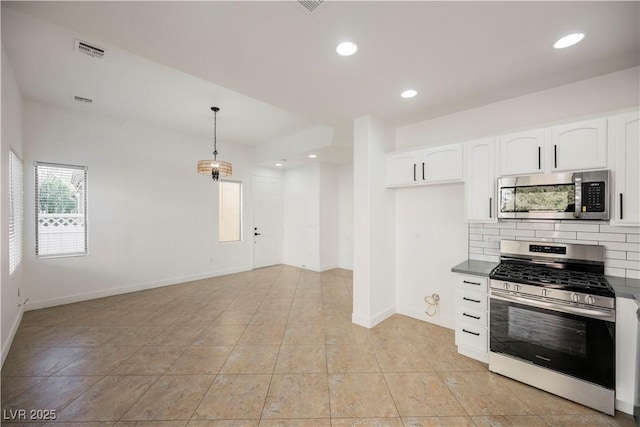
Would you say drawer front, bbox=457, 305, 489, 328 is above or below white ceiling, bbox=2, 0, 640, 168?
below

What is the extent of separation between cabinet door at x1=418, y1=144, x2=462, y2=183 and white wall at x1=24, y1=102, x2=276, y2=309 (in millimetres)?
4538

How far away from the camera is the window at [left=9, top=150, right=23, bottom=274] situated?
298cm

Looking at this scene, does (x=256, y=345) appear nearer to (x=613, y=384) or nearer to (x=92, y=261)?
(x=613, y=384)

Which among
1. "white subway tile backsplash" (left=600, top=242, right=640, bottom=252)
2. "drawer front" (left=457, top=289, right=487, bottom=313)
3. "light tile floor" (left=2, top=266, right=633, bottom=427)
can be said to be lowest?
"light tile floor" (left=2, top=266, right=633, bottom=427)

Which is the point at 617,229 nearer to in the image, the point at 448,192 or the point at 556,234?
the point at 556,234

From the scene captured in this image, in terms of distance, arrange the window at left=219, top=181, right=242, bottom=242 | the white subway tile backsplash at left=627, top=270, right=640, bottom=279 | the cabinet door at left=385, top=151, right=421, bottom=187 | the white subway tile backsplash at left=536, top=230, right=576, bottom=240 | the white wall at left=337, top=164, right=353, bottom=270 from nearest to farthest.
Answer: the white subway tile backsplash at left=627, top=270, right=640, bottom=279 < the white subway tile backsplash at left=536, top=230, right=576, bottom=240 < the cabinet door at left=385, top=151, right=421, bottom=187 < the window at left=219, top=181, right=242, bottom=242 < the white wall at left=337, top=164, right=353, bottom=270

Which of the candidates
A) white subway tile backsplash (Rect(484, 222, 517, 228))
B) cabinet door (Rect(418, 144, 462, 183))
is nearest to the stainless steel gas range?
white subway tile backsplash (Rect(484, 222, 517, 228))

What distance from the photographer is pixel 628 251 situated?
7.59 feet

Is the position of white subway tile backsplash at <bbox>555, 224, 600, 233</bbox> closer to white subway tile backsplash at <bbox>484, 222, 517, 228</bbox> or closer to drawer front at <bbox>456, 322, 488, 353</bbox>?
white subway tile backsplash at <bbox>484, 222, 517, 228</bbox>

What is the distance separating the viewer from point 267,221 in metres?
7.06

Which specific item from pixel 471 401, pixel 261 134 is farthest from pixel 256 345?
pixel 261 134

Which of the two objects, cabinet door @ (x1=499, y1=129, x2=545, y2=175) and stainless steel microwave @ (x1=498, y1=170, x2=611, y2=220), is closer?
A: stainless steel microwave @ (x1=498, y1=170, x2=611, y2=220)

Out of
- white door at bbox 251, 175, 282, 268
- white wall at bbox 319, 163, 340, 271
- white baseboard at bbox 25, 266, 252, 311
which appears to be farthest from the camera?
white door at bbox 251, 175, 282, 268

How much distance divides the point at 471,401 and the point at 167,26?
3.63 metres
